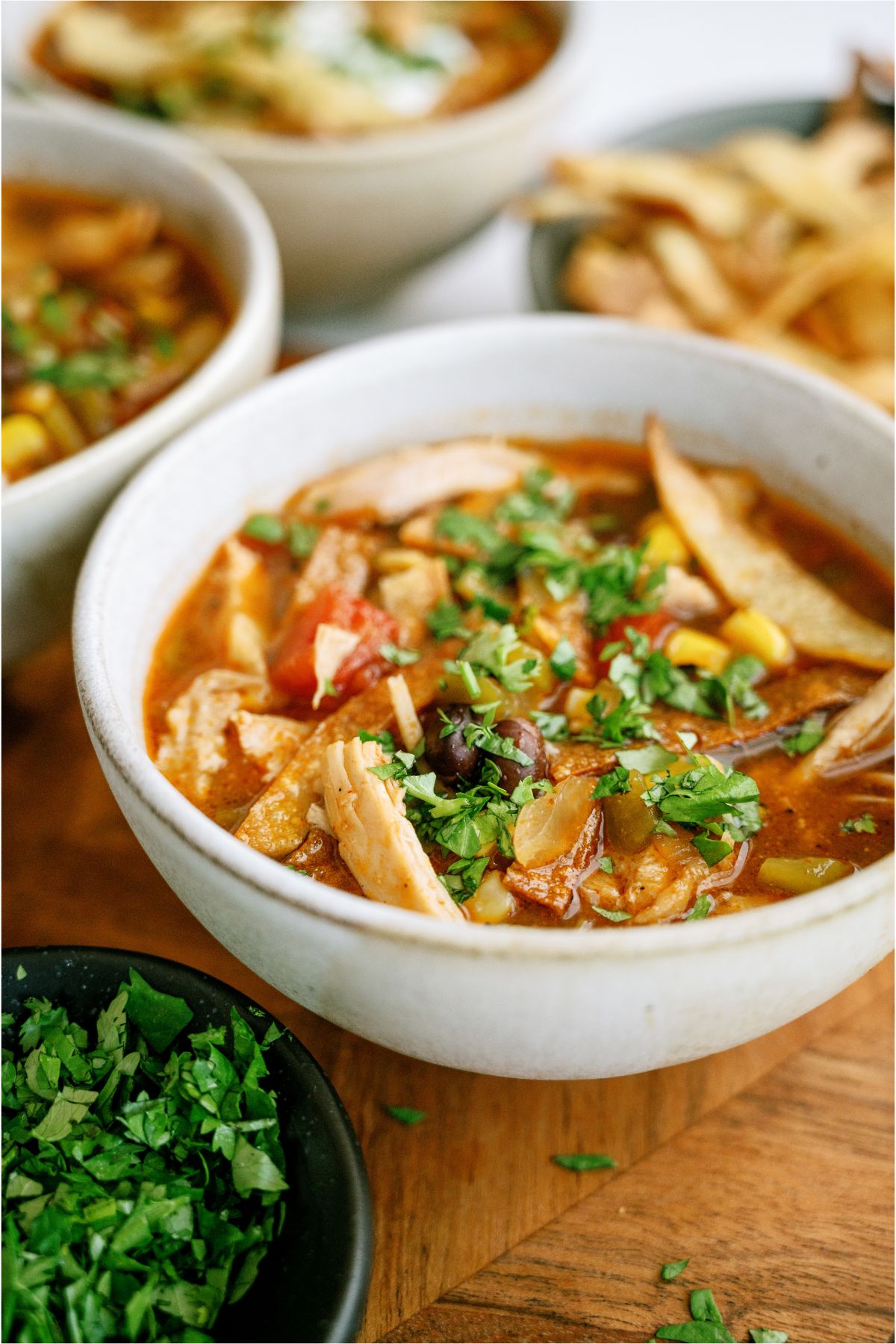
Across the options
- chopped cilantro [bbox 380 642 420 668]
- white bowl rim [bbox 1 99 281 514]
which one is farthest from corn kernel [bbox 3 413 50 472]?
chopped cilantro [bbox 380 642 420 668]

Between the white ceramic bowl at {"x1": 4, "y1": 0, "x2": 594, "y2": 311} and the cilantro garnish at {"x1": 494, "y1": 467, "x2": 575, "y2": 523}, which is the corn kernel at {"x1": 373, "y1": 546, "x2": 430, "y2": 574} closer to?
the cilantro garnish at {"x1": 494, "y1": 467, "x2": 575, "y2": 523}

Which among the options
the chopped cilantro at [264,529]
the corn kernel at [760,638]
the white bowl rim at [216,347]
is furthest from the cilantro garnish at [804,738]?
the white bowl rim at [216,347]

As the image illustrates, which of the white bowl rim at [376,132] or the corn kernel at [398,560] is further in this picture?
the white bowl rim at [376,132]

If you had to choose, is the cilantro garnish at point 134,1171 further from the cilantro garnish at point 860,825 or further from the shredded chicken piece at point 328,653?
the cilantro garnish at point 860,825

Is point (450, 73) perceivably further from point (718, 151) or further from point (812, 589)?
point (812, 589)

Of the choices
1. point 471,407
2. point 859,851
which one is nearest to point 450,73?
point 471,407

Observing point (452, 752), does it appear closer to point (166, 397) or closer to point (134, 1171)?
point (134, 1171)

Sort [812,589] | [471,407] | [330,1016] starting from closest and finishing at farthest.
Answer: [330,1016] → [812,589] → [471,407]

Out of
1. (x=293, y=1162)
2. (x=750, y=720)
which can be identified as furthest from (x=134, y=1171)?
(x=750, y=720)
